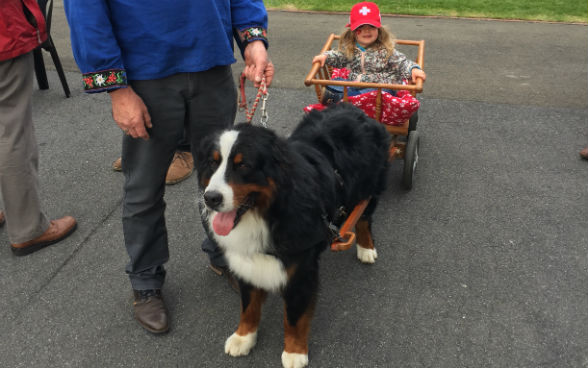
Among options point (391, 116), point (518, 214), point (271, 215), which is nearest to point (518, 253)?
point (518, 214)

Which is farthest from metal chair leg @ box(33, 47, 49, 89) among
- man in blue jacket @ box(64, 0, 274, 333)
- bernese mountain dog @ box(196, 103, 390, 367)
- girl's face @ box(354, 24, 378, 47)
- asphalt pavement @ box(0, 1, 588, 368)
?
bernese mountain dog @ box(196, 103, 390, 367)

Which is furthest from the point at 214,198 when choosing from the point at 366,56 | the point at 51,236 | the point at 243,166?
the point at 366,56

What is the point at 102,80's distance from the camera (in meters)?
1.91

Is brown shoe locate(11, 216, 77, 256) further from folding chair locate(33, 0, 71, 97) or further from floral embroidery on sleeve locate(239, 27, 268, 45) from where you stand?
folding chair locate(33, 0, 71, 97)

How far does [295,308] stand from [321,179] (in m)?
0.66

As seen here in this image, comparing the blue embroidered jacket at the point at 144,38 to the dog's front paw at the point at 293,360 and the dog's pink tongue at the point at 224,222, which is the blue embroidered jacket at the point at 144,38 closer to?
the dog's pink tongue at the point at 224,222

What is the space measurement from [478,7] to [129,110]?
867cm

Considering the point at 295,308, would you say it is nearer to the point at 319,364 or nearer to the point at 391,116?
the point at 319,364

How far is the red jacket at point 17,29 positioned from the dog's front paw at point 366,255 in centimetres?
238

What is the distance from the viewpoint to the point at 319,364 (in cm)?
235

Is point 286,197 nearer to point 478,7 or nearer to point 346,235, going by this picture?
point 346,235

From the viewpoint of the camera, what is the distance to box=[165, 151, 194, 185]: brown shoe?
12.6ft

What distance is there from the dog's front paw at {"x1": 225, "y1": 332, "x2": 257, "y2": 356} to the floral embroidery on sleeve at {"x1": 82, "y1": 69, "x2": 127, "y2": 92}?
4.57 ft

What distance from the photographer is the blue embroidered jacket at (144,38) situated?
1.86m
